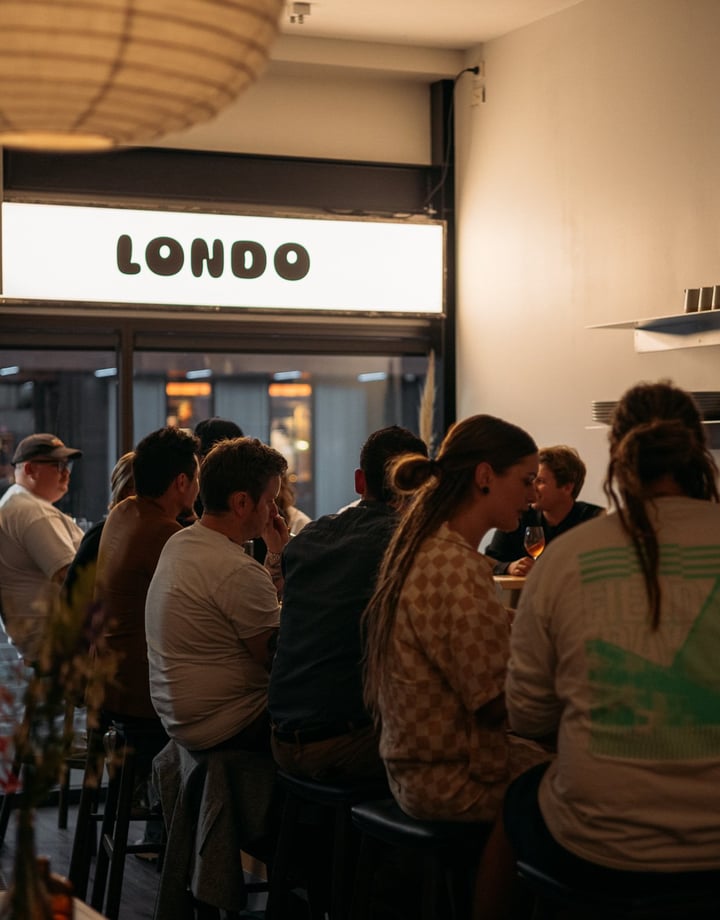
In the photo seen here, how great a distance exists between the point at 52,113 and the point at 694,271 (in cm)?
358

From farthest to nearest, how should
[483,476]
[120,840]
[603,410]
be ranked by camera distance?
[603,410] < [120,840] < [483,476]

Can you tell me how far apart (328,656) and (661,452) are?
3.06 ft

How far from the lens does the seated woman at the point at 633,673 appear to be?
2043 millimetres

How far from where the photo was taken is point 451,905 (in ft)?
8.72

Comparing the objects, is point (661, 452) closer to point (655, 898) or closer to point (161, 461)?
point (655, 898)

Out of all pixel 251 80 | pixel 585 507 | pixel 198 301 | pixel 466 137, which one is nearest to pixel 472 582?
pixel 251 80

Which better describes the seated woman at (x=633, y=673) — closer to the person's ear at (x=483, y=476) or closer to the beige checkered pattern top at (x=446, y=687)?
the beige checkered pattern top at (x=446, y=687)

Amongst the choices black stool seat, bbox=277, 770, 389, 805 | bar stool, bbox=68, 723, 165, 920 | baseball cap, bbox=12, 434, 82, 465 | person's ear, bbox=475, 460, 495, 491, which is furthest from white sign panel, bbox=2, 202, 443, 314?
person's ear, bbox=475, 460, 495, 491

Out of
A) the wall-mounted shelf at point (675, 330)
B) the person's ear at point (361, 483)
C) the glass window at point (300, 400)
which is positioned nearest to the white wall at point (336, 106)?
the glass window at point (300, 400)

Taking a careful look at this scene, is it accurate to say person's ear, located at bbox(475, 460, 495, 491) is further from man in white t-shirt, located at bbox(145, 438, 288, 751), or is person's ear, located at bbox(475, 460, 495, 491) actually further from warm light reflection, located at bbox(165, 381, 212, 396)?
warm light reflection, located at bbox(165, 381, 212, 396)

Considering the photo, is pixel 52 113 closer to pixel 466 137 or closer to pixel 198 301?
pixel 198 301

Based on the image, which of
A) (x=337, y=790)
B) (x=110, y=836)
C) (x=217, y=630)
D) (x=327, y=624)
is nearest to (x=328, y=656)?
(x=327, y=624)

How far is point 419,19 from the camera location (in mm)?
5559

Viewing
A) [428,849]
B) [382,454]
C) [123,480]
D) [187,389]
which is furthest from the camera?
[187,389]
